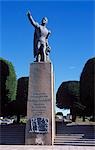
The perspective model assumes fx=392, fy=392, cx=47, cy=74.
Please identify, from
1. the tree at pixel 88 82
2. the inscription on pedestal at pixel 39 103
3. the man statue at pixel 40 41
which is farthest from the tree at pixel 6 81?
the inscription on pedestal at pixel 39 103

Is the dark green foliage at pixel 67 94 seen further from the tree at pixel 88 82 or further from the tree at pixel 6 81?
the tree at pixel 6 81

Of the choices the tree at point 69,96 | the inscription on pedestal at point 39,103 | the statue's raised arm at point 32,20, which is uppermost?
the statue's raised arm at point 32,20

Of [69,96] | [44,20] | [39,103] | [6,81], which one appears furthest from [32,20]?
[69,96]

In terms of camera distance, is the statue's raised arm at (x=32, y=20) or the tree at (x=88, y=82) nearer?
the statue's raised arm at (x=32, y=20)

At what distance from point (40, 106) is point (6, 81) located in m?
20.9

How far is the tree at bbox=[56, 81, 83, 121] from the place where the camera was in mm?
57584

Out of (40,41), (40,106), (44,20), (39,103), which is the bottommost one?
(40,106)

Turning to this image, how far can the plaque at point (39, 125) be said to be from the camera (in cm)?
2317

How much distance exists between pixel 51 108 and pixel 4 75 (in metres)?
21.5

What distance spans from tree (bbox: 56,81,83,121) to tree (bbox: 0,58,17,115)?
14.2m

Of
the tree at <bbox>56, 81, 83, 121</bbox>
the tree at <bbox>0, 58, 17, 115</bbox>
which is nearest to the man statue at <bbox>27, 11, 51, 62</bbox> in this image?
the tree at <bbox>0, 58, 17, 115</bbox>

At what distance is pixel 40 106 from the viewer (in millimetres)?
23562

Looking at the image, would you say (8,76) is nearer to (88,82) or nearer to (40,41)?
(88,82)

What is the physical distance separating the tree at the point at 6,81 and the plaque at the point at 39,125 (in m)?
20.9
